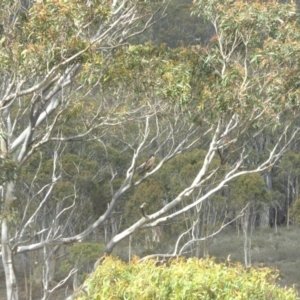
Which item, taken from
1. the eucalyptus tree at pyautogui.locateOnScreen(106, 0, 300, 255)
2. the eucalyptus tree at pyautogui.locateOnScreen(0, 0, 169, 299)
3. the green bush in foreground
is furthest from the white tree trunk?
the green bush in foreground

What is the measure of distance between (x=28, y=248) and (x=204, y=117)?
2.69 meters

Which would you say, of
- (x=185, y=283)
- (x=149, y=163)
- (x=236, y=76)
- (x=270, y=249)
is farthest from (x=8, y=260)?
(x=270, y=249)

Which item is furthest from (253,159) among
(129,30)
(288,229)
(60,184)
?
(129,30)

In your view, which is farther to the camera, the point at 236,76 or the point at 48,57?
the point at 236,76

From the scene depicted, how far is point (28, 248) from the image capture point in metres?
8.25

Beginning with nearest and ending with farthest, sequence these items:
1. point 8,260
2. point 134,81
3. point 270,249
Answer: point 8,260, point 134,81, point 270,249

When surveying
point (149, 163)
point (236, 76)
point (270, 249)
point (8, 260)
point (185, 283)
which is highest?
point (236, 76)

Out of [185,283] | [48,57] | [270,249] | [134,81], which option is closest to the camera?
[185,283]

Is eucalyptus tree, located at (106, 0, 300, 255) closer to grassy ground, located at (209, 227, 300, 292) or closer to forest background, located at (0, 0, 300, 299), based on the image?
forest background, located at (0, 0, 300, 299)

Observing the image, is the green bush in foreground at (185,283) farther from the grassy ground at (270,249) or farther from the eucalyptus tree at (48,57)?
the grassy ground at (270,249)

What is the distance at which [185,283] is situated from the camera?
4285 mm

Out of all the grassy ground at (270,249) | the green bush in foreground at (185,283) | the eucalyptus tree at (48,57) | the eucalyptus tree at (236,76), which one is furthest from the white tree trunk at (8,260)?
the grassy ground at (270,249)

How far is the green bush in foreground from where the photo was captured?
4.29 metres

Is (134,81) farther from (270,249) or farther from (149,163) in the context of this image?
(270,249)
